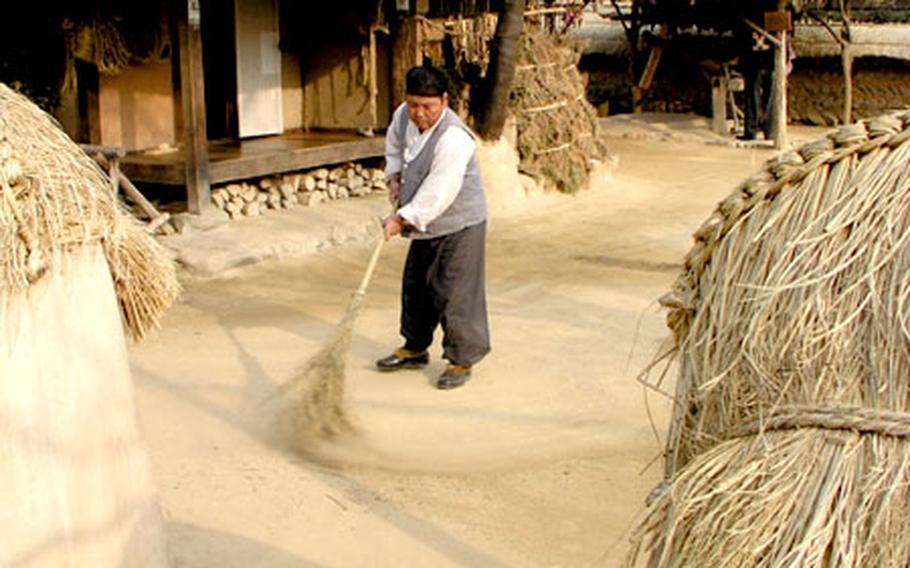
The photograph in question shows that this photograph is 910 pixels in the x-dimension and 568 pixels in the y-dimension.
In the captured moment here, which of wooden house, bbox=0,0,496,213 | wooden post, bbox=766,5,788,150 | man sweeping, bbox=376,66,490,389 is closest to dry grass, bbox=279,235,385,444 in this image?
man sweeping, bbox=376,66,490,389

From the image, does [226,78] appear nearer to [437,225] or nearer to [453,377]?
[437,225]

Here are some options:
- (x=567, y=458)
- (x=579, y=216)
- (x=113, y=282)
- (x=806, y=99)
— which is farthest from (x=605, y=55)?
(x=113, y=282)

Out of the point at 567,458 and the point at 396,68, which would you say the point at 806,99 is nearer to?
the point at 396,68

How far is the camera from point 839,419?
1881 millimetres

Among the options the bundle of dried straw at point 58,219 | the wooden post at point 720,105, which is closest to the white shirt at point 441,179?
the bundle of dried straw at point 58,219

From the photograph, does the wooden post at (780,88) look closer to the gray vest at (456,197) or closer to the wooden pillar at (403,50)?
the wooden pillar at (403,50)

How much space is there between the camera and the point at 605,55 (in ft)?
60.9

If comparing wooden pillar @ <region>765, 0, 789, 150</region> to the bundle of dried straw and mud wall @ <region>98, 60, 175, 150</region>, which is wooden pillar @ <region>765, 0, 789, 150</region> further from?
the bundle of dried straw

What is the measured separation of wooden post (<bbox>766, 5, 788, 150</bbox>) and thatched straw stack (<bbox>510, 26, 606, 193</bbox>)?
11.6 feet

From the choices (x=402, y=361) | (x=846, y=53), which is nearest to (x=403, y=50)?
(x=402, y=361)

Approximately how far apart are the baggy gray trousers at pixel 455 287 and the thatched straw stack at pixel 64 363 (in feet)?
8.98

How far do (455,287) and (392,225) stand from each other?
536 mm

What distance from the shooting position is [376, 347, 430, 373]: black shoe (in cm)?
632

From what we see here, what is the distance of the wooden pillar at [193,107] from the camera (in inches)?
352
